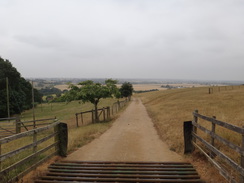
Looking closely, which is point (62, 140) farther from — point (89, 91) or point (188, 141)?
point (89, 91)

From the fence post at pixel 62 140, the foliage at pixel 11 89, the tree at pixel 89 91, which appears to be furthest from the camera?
the foliage at pixel 11 89

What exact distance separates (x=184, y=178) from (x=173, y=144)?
3.52 m

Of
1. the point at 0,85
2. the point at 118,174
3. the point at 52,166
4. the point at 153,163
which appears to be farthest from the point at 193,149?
the point at 0,85

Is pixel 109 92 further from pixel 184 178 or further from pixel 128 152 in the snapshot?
pixel 184 178

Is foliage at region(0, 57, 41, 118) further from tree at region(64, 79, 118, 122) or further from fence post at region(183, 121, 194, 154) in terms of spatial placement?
fence post at region(183, 121, 194, 154)

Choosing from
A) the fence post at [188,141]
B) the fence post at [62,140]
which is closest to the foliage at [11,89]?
the fence post at [62,140]

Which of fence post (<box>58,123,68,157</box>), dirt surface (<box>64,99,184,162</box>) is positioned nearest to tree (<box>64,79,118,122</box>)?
dirt surface (<box>64,99,184,162</box>)

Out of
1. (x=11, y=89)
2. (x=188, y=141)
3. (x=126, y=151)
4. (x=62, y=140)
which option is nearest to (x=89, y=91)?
(x=126, y=151)

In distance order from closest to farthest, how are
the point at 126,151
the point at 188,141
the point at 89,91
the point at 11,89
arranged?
the point at 188,141
the point at 126,151
the point at 89,91
the point at 11,89

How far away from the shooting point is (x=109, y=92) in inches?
768

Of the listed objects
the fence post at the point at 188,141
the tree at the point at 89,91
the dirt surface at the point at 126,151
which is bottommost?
the dirt surface at the point at 126,151

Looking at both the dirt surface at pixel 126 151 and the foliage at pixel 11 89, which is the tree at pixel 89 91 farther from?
the foliage at pixel 11 89

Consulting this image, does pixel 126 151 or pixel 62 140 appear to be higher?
pixel 62 140

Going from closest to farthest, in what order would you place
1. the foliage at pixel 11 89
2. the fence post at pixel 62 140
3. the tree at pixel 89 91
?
1. the fence post at pixel 62 140
2. the tree at pixel 89 91
3. the foliage at pixel 11 89
